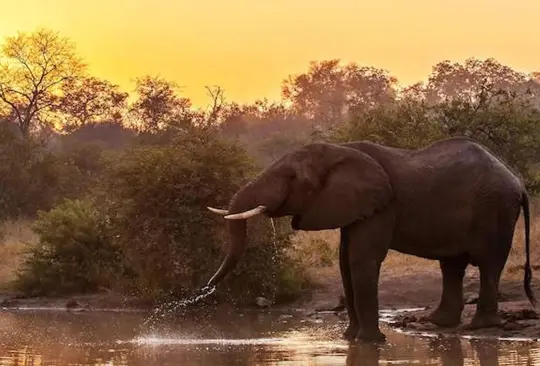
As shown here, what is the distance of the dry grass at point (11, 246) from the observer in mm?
22578

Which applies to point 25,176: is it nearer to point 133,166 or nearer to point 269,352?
point 133,166

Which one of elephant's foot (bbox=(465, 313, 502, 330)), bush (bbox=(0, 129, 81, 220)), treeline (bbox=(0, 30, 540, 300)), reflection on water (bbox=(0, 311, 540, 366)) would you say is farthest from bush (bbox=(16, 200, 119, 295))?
bush (bbox=(0, 129, 81, 220))

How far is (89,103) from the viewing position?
198 ft

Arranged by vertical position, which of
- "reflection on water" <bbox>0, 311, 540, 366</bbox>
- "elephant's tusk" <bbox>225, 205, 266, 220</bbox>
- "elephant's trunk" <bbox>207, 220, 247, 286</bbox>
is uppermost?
"elephant's tusk" <bbox>225, 205, 266, 220</bbox>

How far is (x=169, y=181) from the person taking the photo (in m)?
18.8

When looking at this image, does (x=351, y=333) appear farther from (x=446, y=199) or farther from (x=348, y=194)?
(x=446, y=199)

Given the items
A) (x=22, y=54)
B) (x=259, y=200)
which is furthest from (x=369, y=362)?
(x=22, y=54)

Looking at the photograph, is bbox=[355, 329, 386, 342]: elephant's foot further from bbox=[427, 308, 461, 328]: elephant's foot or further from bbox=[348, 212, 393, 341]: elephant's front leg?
bbox=[427, 308, 461, 328]: elephant's foot

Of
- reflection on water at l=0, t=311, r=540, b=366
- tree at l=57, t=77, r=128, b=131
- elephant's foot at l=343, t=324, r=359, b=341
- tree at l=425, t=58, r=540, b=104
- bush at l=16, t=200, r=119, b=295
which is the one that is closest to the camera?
reflection on water at l=0, t=311, r=540, b=366

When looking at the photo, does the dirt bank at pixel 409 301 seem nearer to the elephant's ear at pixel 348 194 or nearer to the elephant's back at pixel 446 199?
the elephant's back at pixel 446 199

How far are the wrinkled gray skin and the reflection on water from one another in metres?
0.78

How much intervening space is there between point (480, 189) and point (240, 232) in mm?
2717

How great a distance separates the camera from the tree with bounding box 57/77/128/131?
5712 cm

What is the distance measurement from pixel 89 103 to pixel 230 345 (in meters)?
49.2
